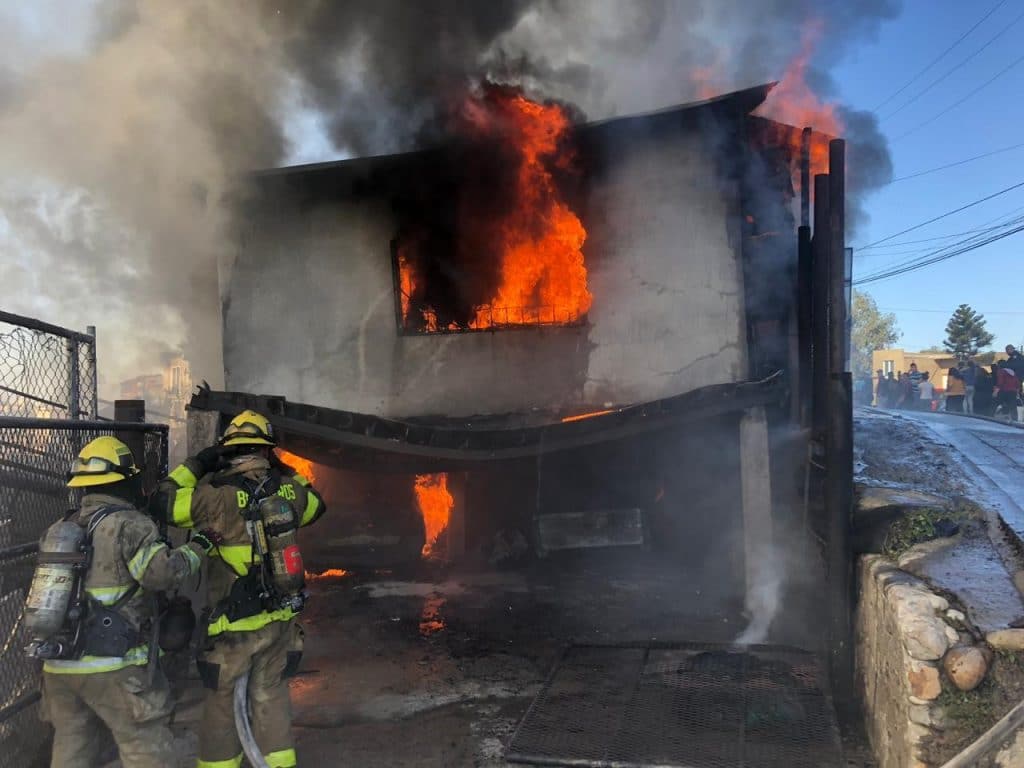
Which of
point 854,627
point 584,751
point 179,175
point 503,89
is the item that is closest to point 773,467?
point 854,627

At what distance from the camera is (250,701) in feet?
12.7

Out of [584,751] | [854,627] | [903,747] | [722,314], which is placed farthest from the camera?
[722,314]

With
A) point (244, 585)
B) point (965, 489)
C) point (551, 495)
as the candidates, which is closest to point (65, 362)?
point (244, 585)

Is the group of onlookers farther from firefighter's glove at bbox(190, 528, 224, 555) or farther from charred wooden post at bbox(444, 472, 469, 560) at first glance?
firefighter's glove at bbox(190, 528, 224, 555)

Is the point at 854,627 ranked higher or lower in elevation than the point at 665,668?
higher

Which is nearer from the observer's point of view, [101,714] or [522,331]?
[101,714]

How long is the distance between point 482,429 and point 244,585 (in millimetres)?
2785

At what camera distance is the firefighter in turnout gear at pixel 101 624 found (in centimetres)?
321

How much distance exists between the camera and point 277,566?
389 cm

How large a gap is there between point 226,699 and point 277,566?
0.74 metres

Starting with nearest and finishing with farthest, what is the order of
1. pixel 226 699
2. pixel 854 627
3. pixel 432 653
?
1. pixel 226 699
2. pixel 854 627
3. pixel 432 653

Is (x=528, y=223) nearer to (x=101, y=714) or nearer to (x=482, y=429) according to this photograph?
(x=482, y=429)

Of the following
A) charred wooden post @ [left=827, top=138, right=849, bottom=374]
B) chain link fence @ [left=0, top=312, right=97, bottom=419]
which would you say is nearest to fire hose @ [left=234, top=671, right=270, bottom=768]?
chain link fence @ [left=0, top=312, right=97, bottom=419]

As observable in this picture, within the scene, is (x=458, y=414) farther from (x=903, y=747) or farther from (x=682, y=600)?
(x=903, y=747)
